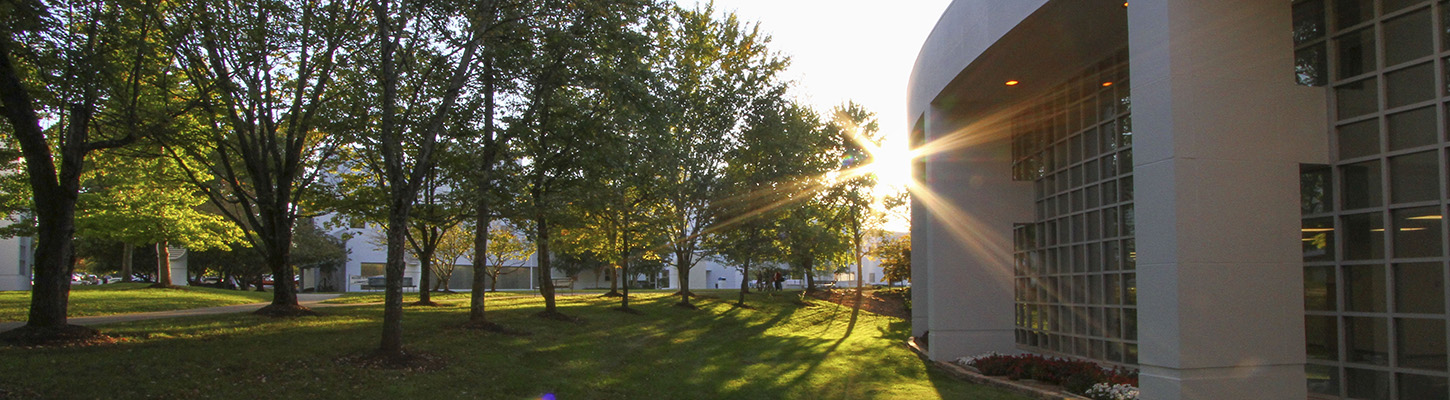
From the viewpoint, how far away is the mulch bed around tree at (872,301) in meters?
34.0

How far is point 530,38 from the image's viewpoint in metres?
14.1

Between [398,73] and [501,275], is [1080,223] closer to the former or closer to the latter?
[398,73]

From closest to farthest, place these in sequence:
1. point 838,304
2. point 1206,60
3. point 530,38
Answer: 1. point 1206,60
2. point 530,38
3. point 838,304

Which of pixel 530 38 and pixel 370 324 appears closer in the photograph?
pixel 530 38

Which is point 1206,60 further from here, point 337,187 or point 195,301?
point 195,301

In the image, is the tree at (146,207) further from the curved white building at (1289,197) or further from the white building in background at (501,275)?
the curved white building at (1289,197)

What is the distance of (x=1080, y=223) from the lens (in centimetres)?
1324

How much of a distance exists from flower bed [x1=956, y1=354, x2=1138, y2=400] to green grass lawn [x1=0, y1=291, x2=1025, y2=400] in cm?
68

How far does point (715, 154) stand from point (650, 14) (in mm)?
11963

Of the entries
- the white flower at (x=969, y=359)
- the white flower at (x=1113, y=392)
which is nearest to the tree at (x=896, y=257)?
the white flower at (x=969, y=359)

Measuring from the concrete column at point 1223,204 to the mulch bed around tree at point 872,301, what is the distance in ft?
80.6

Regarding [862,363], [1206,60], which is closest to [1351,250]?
[1206,60]

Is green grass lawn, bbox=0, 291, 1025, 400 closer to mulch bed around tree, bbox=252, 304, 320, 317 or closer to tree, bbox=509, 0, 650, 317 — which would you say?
mulch bed around tree, bbox=252, 304, 320, 317

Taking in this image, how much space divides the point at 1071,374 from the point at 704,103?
17.8 metres
